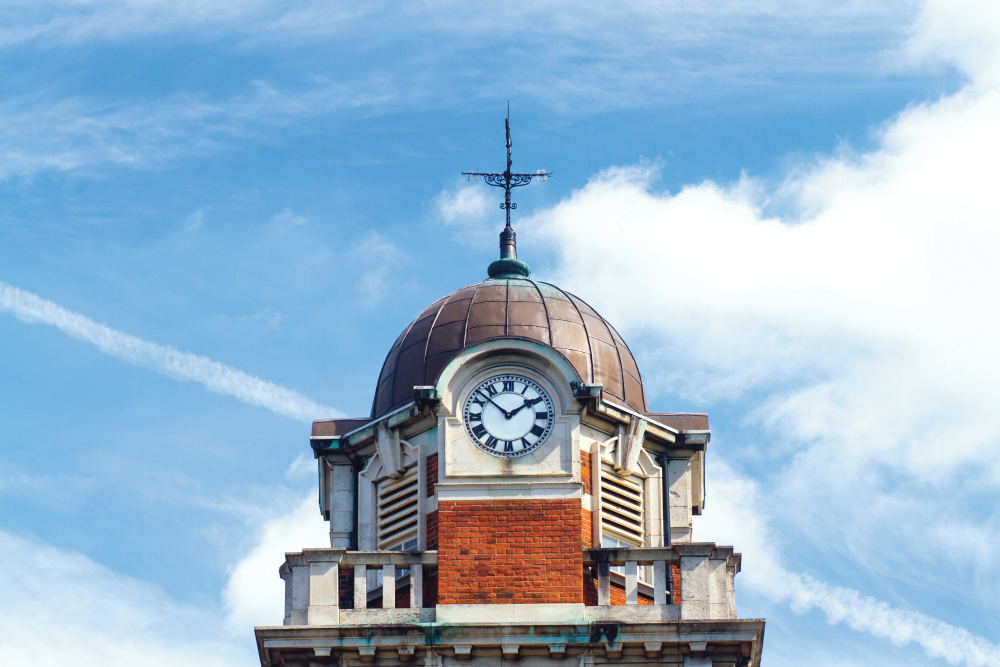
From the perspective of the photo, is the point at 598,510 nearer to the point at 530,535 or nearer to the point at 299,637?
the point at 530,535

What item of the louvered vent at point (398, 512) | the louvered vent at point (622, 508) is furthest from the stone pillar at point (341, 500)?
the louvered vent at point (622, 508)

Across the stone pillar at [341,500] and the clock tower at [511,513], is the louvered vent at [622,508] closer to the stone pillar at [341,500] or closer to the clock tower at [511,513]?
the clock tower at [511,513]

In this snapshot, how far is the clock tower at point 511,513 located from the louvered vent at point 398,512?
0.11 feet

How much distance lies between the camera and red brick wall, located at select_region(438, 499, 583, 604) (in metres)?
29.1

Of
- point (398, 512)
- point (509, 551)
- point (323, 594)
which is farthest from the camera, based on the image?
point (398, 512)

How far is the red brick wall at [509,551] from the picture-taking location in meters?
29.1

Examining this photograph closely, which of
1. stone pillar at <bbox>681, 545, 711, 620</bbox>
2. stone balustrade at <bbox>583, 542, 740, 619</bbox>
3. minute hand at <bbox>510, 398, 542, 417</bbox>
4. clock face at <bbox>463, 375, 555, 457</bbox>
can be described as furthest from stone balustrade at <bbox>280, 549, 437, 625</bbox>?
stone pillar at <bbox>681, 545, 711, 620</bbox>

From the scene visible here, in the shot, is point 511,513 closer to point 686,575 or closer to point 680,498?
point 686,575

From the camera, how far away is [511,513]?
1176 inches

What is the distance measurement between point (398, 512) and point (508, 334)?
327 centimetres

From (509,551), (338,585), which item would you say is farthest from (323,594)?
(509,551)

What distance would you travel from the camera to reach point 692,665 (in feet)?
93.1

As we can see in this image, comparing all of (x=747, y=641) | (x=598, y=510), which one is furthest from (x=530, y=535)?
(x=747, y=641)

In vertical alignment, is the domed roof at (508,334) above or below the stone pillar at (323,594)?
above
